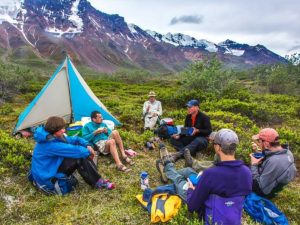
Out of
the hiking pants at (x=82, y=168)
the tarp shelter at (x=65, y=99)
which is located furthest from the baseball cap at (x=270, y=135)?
the tarp shelter at (x=65, y=99)

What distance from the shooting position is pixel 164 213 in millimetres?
6258

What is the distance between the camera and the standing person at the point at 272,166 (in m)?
6.75

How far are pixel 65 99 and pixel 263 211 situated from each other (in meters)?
9.18

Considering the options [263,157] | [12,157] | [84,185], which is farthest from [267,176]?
[12,157]

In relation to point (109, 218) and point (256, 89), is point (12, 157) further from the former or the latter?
point (256, 89)

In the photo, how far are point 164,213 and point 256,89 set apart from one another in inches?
1671

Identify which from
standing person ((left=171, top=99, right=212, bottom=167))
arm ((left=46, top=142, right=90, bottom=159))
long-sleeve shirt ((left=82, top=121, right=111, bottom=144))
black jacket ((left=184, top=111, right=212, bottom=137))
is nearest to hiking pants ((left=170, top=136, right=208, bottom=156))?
standing person ((left=171, top=99, right=212, bottom=167))

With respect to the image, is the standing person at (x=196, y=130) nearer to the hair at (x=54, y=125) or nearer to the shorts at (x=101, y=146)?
the shorts at (x=101, y=146)

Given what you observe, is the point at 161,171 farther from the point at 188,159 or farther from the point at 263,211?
the point at 263,211

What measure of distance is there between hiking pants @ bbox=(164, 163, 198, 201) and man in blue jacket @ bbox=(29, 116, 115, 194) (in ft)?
5.55

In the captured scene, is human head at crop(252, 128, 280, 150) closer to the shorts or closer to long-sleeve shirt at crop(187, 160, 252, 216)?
long-sleeve shirt at crop(187, 160, 252, 216)

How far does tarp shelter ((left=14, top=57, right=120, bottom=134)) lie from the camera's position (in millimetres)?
12906

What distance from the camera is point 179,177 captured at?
716cm

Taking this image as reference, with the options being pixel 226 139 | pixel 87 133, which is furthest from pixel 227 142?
pixel 87 133
